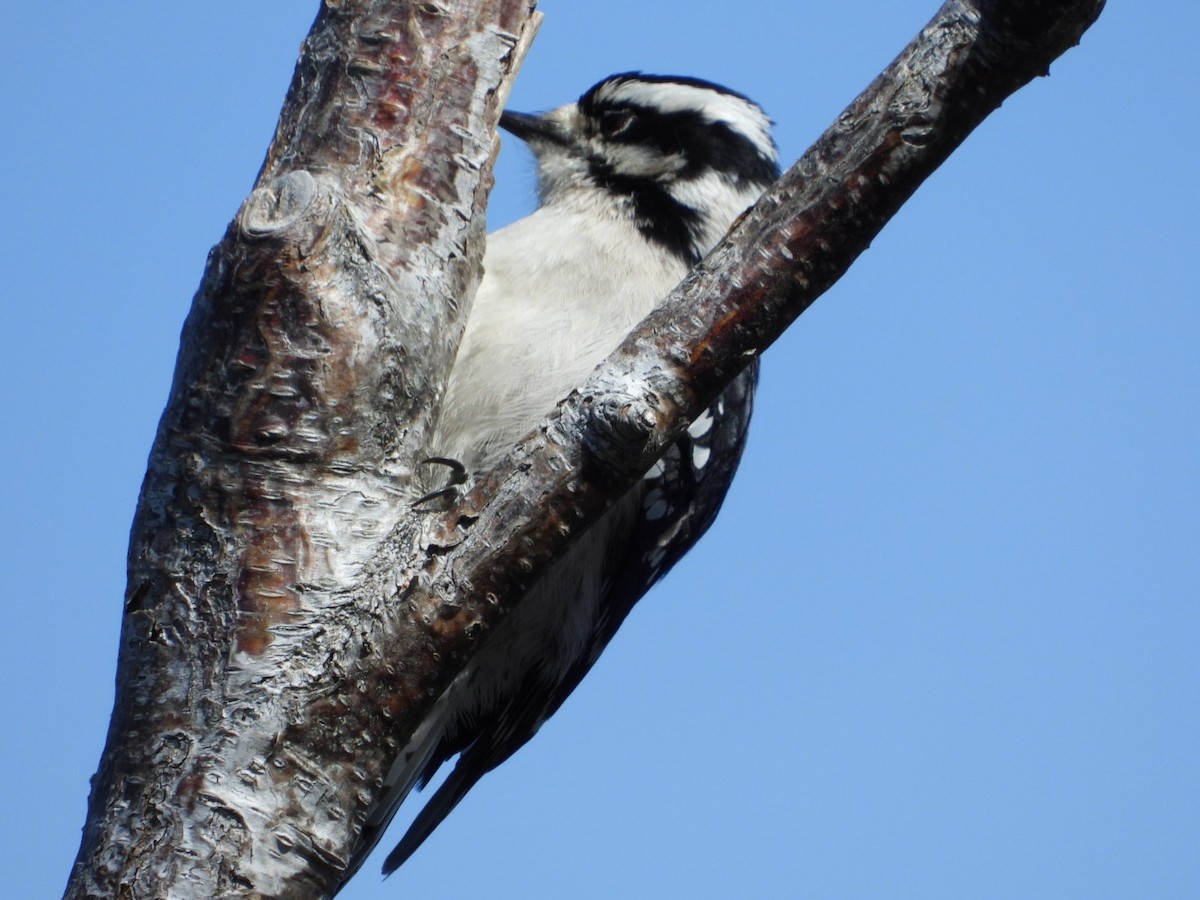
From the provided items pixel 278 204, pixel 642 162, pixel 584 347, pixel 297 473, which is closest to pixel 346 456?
pixel 297 473

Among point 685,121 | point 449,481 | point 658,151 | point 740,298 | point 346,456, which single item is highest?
point 685,121

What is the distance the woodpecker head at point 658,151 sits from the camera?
4.32m

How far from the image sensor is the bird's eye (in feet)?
15.0

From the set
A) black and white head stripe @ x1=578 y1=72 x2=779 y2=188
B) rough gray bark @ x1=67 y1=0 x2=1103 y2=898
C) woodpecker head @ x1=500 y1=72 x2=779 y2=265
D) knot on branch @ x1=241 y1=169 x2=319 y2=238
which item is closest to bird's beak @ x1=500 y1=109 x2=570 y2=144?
woodpecker head @ x1=500 y1=72 x2=779 y2=265

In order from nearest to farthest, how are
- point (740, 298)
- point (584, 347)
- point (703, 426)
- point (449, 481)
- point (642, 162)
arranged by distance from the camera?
point (740, 298) → point (449, 481) → point (584, 347) → point (703, 426) → point (642, 162)

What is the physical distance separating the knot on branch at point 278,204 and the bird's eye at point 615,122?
186cm

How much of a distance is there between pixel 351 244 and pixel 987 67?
1.37 meters

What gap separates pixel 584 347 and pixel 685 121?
4.06ft

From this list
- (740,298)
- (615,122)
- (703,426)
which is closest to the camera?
(740,298)

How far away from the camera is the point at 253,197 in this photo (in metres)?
2.81

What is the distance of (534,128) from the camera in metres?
4.65

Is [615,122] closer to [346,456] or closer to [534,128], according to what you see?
[534,128]

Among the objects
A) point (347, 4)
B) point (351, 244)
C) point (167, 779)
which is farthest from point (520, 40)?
point (167, 779)

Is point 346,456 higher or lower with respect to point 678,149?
lower
